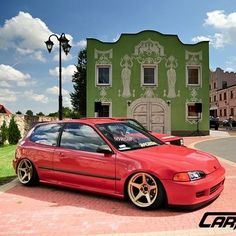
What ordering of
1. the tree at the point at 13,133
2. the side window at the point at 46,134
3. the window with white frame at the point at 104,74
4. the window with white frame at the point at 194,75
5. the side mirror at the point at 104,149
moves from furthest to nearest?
the window with white frame at the point at 194,75 < the window with white frame at the point at 104,74 < the tree at the point at 13,133 < the side window at the point at 46,134 < the side mirror at the point at 104,149

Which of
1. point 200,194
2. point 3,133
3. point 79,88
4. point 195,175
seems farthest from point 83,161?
point 79,88

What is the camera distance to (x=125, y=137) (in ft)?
21.9

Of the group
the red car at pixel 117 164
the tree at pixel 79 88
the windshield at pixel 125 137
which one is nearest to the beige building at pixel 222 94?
the tree at pixel 79 88

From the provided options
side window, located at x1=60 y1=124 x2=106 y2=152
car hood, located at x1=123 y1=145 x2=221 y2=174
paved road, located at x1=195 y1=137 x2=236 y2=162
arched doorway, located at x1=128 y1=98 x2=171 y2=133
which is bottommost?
paved road, located at x1=195 y1=137 x2=236 y2=162

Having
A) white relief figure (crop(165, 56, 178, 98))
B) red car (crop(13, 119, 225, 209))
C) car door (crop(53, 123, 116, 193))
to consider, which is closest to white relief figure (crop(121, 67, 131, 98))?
white relief figure (crop(165, 56, 178, 98))

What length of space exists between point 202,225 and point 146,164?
134 centimetres

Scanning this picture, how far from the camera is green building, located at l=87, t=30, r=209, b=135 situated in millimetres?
28484

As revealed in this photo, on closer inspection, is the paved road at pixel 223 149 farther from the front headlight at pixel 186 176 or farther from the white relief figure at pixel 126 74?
the white relief figure at pixel 126 74

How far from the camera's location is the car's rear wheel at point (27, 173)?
24.9 ft

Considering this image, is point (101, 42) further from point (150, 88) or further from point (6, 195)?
point (6, 195)

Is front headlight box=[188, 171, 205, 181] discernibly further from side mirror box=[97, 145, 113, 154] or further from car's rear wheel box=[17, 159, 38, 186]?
car's rear wheel box=[17, 159, 38, 186]

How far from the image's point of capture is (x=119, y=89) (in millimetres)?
28641

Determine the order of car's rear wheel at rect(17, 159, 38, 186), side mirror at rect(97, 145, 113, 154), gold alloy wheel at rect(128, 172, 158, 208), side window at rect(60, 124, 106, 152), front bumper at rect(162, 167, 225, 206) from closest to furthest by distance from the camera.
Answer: front bumper at rect(162, 167, 225, 206) < gold alloy wheel at rect(128, 172, 158, 208) < side mirror at rect(97, 145, 113, 154) < side window at rect(60, 124, 106, 152) < car's rear wheel at rect(17, 159, 38, 186)

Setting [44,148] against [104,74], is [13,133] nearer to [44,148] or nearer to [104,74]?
[104,74]
